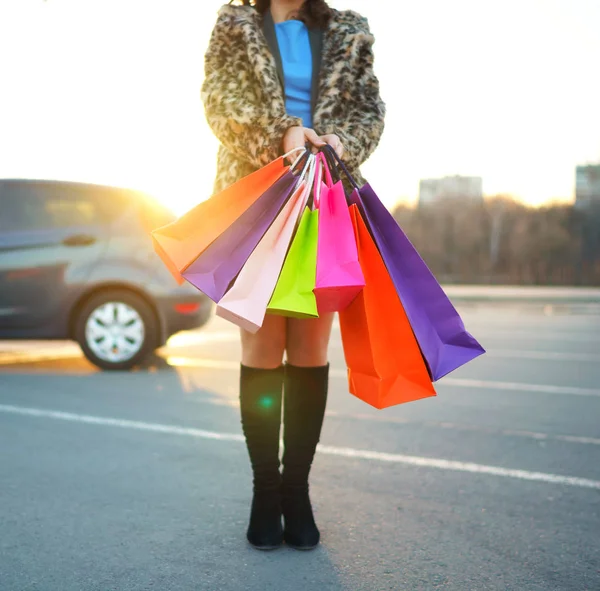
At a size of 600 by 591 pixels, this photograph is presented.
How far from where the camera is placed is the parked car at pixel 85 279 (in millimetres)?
6383

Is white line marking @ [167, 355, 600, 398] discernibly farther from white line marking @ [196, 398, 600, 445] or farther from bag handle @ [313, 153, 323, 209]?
bag handle @ [313, 153, 323, 209]

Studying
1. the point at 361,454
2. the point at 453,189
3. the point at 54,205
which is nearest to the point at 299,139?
the point at 361,454

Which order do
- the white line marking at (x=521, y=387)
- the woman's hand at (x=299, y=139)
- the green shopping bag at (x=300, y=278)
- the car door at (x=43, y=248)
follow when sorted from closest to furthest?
the green shopping bag at (x=300, y=278), the woman's hand at (x=299, y=139), the white line marking at (x=521, y=387), the car door at (x=43, y=248)

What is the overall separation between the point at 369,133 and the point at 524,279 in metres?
40.0

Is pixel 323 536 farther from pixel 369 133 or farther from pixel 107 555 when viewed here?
pixel 369 133

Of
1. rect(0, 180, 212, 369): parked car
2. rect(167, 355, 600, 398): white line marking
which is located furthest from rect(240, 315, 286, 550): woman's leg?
rect(0, 180, 212, 369): parked car

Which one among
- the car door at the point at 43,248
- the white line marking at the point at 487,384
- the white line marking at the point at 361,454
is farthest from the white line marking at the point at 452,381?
the white line marking at the point at 361,454

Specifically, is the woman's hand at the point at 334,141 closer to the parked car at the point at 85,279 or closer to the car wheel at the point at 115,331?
the parked car at the point at 85,279

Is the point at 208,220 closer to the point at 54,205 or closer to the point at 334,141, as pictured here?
the point at 334,141

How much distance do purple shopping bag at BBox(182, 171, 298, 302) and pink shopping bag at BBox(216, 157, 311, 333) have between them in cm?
3

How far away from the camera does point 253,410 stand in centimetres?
249

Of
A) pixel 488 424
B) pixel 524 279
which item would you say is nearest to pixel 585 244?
pixel 524 279

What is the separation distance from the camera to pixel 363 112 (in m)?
2.58

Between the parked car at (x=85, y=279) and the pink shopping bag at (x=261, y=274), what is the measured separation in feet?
14.5
